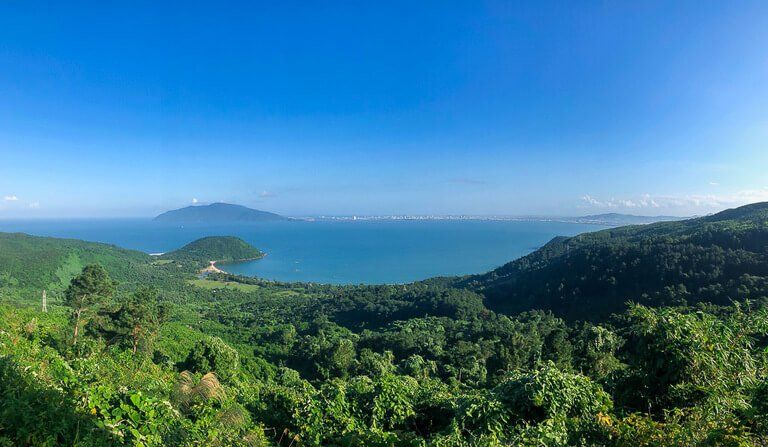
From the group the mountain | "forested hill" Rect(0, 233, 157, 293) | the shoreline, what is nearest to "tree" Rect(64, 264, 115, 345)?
"forested hill" Rect(0, 233, 157, 293)

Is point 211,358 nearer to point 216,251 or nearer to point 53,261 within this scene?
point 53,261

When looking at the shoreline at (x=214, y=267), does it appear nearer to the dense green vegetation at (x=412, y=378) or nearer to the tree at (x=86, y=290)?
the dense green vegetation at (x=412, y=378)

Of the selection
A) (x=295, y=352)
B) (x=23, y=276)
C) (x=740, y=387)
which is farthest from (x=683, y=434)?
(x=23, y=276)

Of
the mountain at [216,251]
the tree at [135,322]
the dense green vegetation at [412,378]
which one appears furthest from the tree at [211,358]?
the mountain at [216,251]

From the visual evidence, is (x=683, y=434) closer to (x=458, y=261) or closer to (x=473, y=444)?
(x=473, y=444)

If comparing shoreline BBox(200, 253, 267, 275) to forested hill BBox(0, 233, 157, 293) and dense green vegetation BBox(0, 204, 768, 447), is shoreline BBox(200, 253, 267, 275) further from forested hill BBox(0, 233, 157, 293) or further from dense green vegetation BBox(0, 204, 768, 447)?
dense green vegetation BBox(0, 204, 768, 447)
